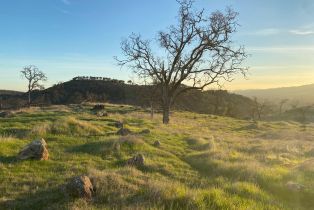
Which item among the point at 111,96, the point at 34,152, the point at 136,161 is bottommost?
the point at 136,161

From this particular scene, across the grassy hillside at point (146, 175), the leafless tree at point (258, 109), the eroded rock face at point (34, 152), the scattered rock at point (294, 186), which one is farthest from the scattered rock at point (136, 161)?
the leafless tree at point (258, 109)

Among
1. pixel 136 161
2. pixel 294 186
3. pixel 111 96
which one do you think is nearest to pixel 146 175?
pixel 136 161

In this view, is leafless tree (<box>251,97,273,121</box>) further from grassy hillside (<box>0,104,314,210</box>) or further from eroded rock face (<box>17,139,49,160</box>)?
eroded rock face (<box>17,139,49,160</box>)

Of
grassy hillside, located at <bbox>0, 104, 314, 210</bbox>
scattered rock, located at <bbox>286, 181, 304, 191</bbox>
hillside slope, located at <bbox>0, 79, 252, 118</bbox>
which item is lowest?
scattered rock, located at <bbox>286, 181, 304, 191</bbox>

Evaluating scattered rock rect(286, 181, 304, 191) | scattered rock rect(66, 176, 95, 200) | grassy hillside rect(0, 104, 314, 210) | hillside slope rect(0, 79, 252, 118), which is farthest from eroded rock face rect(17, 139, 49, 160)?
hillside slope rect(0, 79, 252, 118)

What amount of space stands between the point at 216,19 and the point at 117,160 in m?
21.9

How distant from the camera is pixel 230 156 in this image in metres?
17.3

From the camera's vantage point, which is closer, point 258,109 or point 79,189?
point 79,189

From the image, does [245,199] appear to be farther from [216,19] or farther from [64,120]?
[216,19]

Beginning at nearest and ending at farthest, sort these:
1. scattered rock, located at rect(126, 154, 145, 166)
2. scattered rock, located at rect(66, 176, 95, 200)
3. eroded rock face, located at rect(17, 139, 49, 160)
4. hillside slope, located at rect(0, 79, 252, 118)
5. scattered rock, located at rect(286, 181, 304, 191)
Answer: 1. scattered rock, located at rect(66, 176, 95, 200)
2. scattered rock, located at rect(286, 181, 304, 191)
3. eroded rock face, located at rect(17, 139, 49, 160)
4. scattered rock, located at rect(126, 154, 145, 166)
5. hillside slope, located at rect(0, 79, 252, 118)

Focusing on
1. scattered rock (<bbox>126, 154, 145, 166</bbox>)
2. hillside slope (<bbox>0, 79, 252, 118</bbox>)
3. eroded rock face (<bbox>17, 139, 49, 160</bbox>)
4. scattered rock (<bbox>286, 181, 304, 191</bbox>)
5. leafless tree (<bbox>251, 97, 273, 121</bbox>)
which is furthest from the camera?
hillside slope (<bbox>0, 79, 252, 118</bbox>)

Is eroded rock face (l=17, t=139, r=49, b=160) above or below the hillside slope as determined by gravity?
below

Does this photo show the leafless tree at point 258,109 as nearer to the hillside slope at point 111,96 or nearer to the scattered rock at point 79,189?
the hillside slope at point 111,96

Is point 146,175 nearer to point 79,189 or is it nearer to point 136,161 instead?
point 136,161
